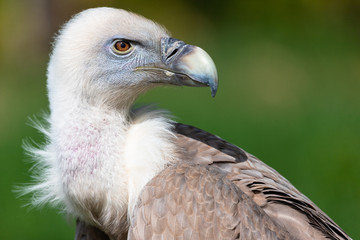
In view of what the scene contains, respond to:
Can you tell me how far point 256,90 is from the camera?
11.5m

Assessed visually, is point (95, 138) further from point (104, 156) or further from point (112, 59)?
point (112, 59)

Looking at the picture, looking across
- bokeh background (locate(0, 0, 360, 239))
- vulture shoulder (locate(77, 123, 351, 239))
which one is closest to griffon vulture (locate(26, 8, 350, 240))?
vulture shoulder (locate(77, 123, 351, 239))

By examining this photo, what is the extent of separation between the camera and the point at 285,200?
386cm

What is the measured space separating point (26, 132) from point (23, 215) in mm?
2255

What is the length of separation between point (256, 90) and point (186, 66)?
25.3 feet

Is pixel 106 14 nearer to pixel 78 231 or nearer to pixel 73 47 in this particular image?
pixel 73 47

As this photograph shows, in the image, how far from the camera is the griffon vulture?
3.65 m

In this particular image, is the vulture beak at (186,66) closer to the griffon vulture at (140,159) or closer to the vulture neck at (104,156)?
the griffon vulture at (140,159)

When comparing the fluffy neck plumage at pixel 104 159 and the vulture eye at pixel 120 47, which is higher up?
the vulture eye at pixel 120 47

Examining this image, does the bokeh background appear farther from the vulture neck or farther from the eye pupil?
the eye pupil

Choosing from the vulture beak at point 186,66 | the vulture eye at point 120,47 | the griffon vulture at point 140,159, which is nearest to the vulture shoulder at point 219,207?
the griffon vulture at point 140,159

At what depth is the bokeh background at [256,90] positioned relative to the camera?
7.63 metres

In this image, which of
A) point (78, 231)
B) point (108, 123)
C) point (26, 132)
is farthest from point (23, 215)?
point (108, 123)

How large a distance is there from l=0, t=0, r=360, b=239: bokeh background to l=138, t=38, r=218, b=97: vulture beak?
1083 millimetres
